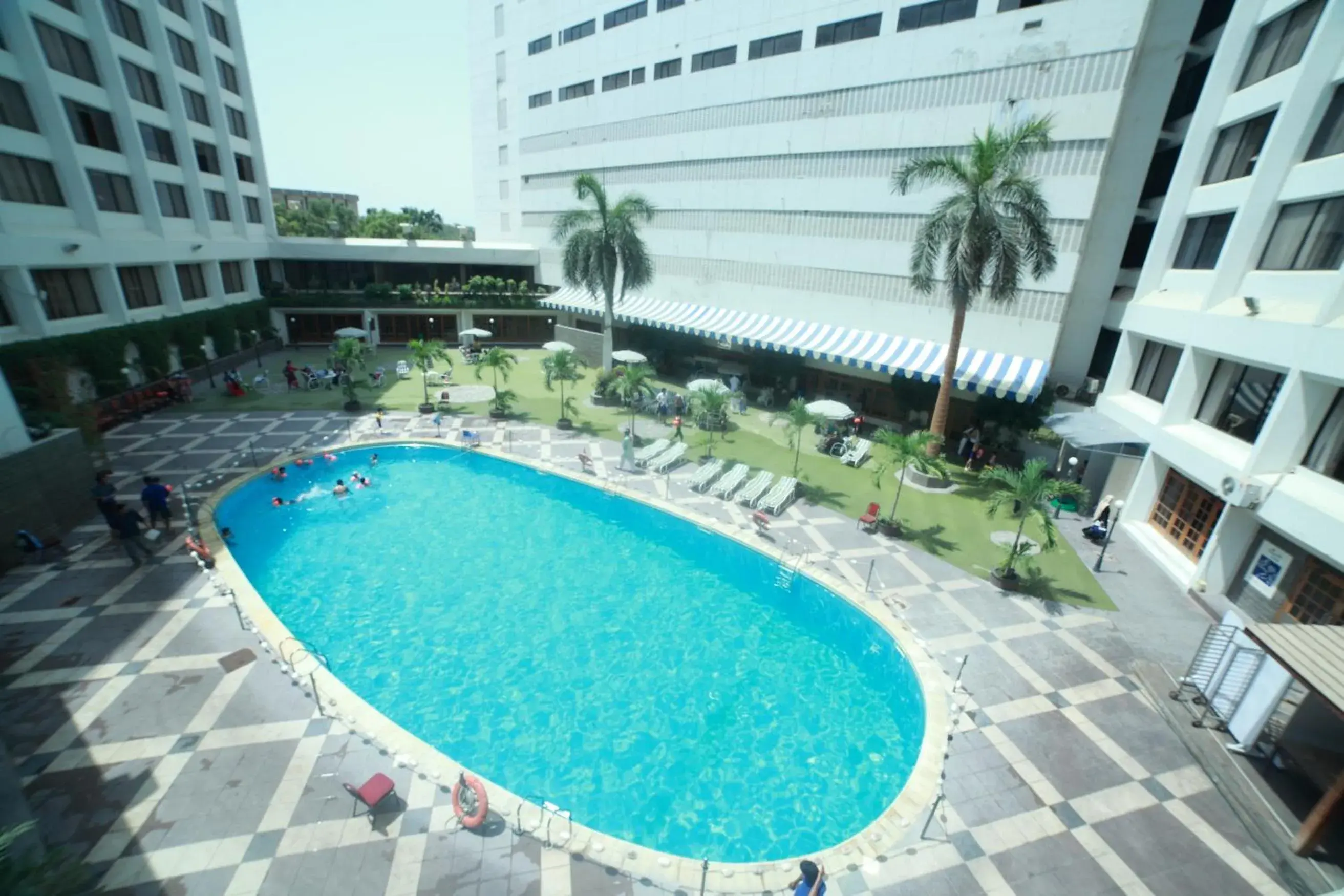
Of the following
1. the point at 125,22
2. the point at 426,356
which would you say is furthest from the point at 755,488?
the point at 125,22

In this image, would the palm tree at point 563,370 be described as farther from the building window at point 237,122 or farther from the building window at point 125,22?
the building window at point 237,122

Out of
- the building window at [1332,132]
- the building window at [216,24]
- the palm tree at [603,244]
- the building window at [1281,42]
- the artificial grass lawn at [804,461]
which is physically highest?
the building window at [216,24]

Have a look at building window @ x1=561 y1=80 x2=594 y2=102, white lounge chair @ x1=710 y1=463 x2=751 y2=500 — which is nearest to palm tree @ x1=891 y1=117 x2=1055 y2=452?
white lounge chair @ x1=710 y1=463 x2=751 y2=500

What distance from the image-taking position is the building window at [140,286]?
2817cm

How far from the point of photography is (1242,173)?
1590 centimetres

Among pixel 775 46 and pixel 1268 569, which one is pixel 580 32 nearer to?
pixel 775 46

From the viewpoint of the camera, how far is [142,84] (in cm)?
2973

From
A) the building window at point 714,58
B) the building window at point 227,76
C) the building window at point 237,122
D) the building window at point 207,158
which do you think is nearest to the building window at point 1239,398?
the building window at point 714,58

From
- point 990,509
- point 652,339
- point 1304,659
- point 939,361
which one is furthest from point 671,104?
point 1304,659

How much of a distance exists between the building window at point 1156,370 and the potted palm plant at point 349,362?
33827 mm

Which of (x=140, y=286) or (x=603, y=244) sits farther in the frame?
(x=140, y=286)

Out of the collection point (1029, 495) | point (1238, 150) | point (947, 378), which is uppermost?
point (1238, 150)

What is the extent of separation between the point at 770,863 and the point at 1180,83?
29.8 metres

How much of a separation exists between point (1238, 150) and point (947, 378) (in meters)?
10.1
